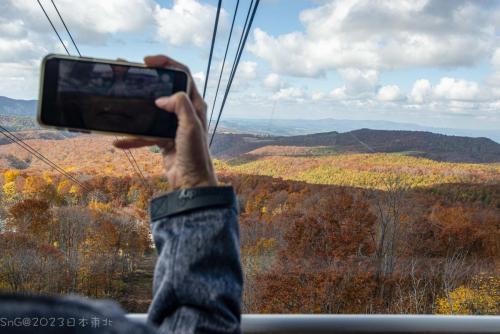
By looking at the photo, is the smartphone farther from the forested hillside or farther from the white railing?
the forested hillside

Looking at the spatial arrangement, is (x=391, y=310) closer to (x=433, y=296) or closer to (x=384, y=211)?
(x=433, y=296)

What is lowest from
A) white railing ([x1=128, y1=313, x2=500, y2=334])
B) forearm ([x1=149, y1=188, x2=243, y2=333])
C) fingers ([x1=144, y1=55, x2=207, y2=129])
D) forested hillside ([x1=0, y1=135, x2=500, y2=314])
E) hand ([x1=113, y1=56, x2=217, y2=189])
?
forested hillside ([x1=0, y1=135, x2=500, y2=314])

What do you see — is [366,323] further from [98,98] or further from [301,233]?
[301,233]

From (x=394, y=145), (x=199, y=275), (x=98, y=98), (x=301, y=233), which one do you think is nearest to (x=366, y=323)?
(x=199, y=275)

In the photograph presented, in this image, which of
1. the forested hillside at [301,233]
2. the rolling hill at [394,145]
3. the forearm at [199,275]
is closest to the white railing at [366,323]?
the forearm at [199,275]

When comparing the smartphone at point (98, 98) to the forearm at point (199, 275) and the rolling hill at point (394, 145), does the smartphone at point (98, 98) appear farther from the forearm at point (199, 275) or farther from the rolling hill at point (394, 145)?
the rolling hill at point (394, 145)

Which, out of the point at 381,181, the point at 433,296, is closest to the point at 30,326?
the point at 433,296

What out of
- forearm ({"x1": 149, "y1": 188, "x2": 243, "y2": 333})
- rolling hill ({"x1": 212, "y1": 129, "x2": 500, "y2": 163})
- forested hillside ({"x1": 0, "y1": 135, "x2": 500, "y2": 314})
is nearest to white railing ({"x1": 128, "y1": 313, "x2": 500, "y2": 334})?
forearm ({"x1": 149, "y1": 188, "x2": 243, "y2": 333})
